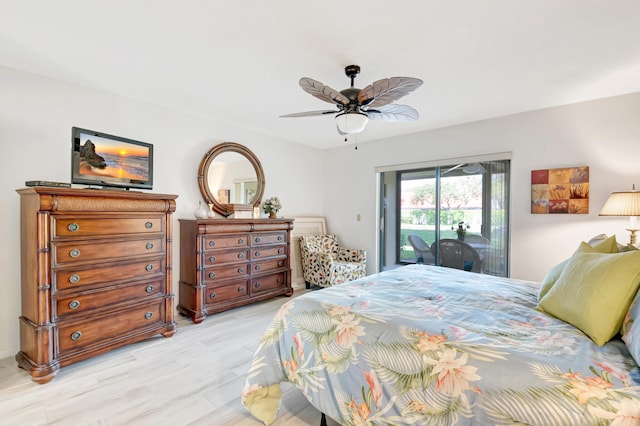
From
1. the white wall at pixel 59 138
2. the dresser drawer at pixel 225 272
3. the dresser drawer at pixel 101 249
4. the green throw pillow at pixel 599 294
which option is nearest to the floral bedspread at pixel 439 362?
the green throw pillow at pixel 599 294

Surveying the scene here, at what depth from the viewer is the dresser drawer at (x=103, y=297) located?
7.32 ft

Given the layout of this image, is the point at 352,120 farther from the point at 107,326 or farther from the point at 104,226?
the point at 107,326

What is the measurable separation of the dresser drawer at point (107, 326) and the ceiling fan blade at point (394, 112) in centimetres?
260

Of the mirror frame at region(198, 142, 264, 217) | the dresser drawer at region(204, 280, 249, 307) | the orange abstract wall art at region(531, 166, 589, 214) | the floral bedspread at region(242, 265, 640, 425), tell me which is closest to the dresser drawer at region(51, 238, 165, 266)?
the dresser drawer at region(204, 280, 249, 307)

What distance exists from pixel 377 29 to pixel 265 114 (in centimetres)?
197

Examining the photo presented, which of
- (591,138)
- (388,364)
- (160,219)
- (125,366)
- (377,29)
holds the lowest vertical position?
(125,366)

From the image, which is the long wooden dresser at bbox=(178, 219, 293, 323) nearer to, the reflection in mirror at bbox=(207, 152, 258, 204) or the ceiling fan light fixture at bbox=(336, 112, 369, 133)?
the reflection in mirror at bbox=(207, 152, 258, 204)

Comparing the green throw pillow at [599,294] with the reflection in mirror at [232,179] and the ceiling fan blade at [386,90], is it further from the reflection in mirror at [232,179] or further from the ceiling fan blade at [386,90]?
the reflection in mirror at [232,179]

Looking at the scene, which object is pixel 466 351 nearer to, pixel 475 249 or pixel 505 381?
pixel 505 381

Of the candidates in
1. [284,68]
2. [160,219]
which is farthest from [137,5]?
[160,219]

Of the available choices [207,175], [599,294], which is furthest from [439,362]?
[207,175]

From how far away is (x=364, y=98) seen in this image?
6.84ft

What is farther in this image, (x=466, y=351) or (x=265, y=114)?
(x=265, y=114)

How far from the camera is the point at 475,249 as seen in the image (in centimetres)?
386
